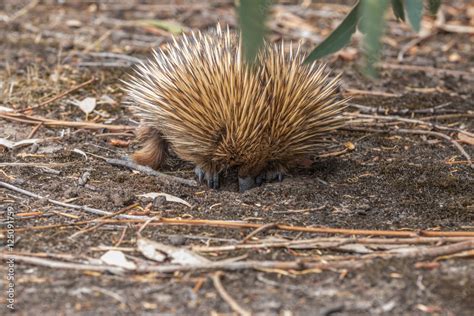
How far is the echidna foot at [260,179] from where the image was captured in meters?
5.21

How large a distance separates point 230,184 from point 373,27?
2.38m

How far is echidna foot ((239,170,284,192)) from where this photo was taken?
5.21 meters

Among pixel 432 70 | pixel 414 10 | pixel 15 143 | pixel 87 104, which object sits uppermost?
pixel 414 10

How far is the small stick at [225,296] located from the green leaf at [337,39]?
126cm

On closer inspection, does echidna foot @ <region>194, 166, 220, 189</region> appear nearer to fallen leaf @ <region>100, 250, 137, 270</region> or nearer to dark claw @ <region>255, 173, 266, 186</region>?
dark claw @ <region>255, 173, 266, 186</region>

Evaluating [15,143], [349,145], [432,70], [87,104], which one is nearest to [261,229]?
[349,145]

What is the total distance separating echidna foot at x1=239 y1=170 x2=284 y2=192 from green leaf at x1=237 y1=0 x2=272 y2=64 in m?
2.07

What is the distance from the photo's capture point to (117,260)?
148 inches

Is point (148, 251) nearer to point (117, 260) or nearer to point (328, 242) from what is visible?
point (117, 260)

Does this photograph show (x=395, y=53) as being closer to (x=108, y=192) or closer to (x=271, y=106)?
(x=271, y=106)

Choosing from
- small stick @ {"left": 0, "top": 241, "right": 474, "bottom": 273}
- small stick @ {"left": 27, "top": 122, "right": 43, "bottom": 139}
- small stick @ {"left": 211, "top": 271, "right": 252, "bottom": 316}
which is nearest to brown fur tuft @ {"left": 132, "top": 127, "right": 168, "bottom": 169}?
small stick @ {"left": 27, "top": 122, "right": 43, "bottom": 139}

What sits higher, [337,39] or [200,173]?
[337,39]

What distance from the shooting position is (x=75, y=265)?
3670mm

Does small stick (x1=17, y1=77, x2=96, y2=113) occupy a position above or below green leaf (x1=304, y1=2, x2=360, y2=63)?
below
